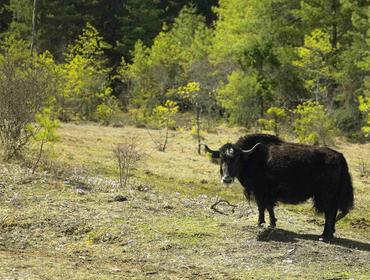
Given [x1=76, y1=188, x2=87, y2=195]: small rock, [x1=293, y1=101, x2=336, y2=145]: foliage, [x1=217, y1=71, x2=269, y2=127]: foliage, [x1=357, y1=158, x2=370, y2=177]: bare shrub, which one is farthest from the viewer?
[x1=217, y1=71, x2=269, y2=127]: foliage

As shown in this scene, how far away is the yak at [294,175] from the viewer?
12.4 meters

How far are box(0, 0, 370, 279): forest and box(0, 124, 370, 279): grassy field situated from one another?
0.16 feet

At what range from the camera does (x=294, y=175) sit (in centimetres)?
1245

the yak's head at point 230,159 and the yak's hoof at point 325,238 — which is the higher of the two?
the yak's head at point 230,159

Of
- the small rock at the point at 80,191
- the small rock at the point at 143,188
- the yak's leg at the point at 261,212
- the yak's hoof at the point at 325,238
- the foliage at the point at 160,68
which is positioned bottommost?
the small rock at the point at 143,188

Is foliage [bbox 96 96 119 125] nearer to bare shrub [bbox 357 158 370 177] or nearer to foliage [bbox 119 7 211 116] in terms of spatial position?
foliage [bbox 119 7 211 116]

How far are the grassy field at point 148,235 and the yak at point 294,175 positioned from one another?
64 centimetres

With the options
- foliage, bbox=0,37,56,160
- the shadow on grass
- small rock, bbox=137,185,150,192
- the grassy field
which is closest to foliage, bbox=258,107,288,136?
the grassy field

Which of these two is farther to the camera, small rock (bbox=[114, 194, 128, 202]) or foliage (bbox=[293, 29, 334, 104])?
foliage (bbox=[293, 29, 334, 104])

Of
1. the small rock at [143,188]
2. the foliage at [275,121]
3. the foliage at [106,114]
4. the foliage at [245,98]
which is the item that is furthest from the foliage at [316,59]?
the small rock at [143,188]

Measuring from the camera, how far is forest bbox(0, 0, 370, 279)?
10.8 meters

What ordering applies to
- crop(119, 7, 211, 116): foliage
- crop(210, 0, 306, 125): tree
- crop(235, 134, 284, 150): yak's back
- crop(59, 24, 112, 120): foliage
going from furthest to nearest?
1. crop(119, 7, 211, 116): foliage
2. crop(210, 0, 306, 125): tree
3. crop(59, 24, 112, 120): foliage
4. crop(235, 134, 284, 150): yak's back

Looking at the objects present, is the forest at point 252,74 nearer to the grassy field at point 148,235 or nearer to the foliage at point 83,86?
the foliage at point 83,86

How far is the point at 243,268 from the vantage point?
1006cm
